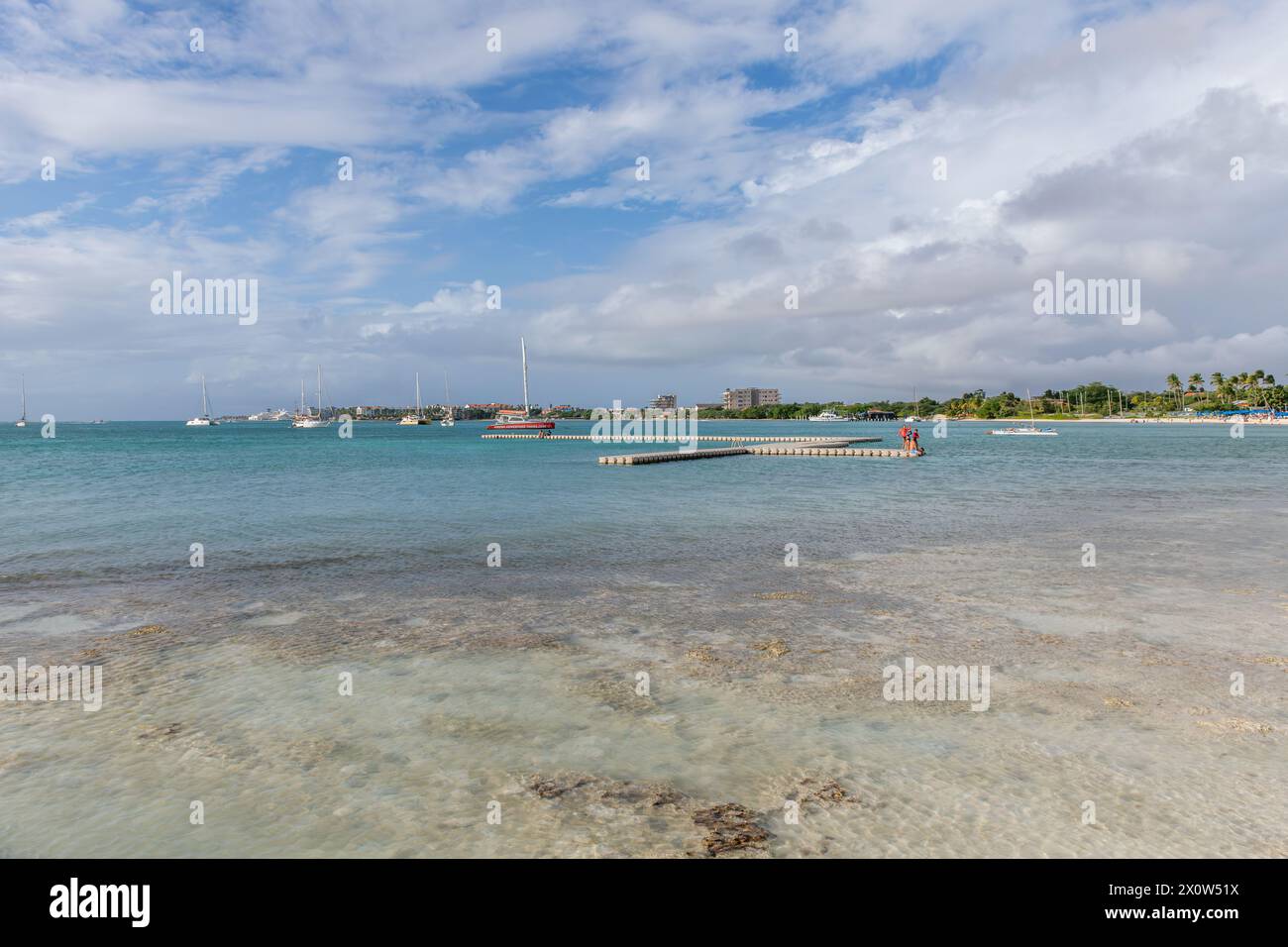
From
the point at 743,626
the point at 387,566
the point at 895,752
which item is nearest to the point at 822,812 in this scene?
the point at 895,752

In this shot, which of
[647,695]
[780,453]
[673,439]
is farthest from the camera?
[673,439]

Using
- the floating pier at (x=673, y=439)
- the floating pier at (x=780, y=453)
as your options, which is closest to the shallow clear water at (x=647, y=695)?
the floating pier at (x=780, y=453)

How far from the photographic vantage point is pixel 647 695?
349 inches

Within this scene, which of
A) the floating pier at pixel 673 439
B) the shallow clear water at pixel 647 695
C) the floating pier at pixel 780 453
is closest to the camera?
the shallow clear water at pixel 647 695

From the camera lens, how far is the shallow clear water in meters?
6.00

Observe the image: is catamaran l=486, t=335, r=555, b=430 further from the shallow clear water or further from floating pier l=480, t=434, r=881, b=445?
the shallow clear water

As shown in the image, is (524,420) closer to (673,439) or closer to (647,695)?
(673,439)

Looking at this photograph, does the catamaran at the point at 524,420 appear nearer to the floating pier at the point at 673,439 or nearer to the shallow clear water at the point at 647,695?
the floating pier at the point at 673,439

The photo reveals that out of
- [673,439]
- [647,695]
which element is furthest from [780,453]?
[647,695]

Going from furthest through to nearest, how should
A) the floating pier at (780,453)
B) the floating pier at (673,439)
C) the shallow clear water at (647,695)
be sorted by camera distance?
the floating pier at (673,439)
the floating pier at (780,453)
the shallow clear water at (647,695)

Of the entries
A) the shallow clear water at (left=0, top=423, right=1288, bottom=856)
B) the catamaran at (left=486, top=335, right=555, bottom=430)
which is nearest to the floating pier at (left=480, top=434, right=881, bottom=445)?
the catamaran at (left=486, top=335, right=555, bottom=430)

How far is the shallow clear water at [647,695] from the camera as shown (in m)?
6.00

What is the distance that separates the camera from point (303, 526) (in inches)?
975
